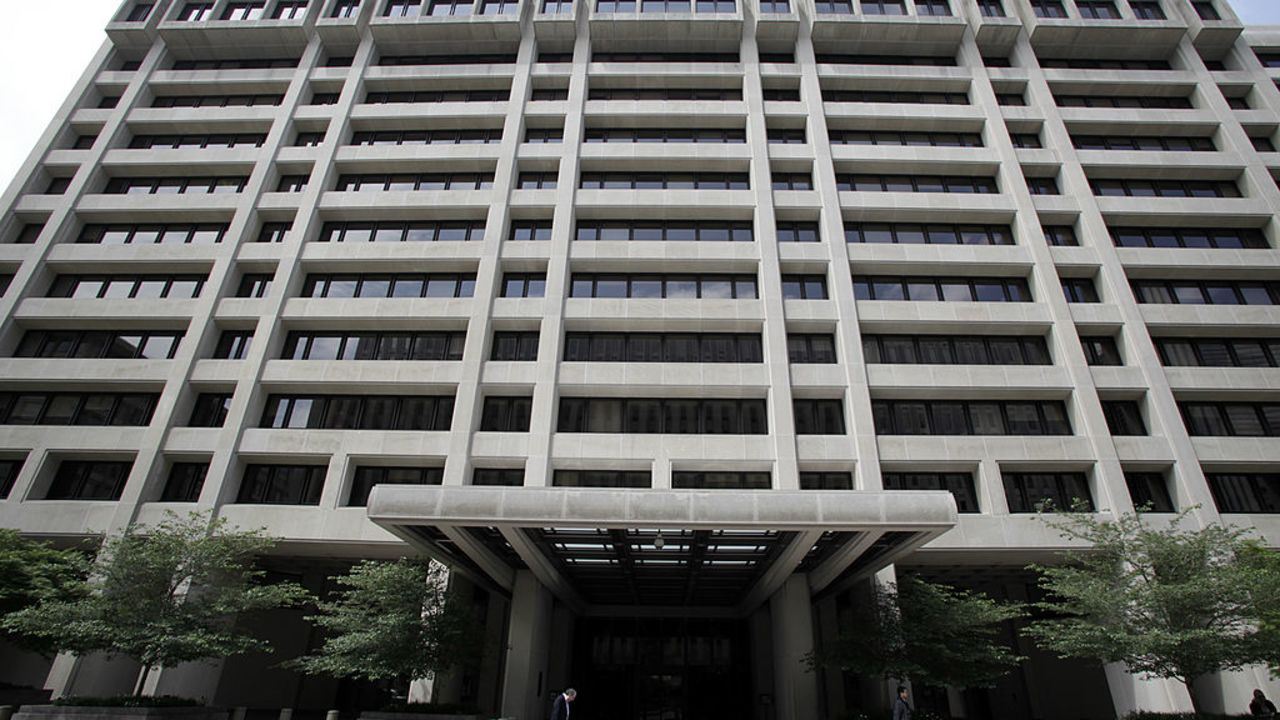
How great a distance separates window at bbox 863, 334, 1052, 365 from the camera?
90.1ft

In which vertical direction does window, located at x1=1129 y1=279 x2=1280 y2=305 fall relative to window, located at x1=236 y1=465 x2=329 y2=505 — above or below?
above

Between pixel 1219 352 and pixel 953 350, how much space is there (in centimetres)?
1127

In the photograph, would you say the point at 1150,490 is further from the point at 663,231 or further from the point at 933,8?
the point at 933,8

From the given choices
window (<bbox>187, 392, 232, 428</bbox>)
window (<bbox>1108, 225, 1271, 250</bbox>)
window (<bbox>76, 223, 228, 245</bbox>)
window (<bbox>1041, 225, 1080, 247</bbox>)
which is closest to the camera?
window (<bbox>187, 392, 232, 428</bbox>)

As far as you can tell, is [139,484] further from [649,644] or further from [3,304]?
[649,644]

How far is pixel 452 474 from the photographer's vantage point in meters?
24.3

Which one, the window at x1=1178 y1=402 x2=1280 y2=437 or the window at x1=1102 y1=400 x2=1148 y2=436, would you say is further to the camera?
the window at x1=1178 y1=402 x2=1280 y2=437

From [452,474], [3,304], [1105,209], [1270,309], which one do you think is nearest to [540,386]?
[452,474]

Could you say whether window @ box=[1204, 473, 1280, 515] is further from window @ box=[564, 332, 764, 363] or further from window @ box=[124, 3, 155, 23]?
window @ box=[124, 3, 155, 23]

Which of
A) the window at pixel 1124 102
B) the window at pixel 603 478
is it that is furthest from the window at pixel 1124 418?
the window at pixel 603 478

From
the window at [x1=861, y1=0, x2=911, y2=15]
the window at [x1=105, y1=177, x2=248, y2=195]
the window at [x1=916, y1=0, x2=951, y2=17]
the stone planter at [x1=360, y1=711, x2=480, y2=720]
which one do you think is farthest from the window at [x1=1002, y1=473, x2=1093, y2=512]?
the window at [x1=105, y1=177, x2=248, y2=195]

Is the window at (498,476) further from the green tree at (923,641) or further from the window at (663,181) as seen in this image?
the window at (663,181)

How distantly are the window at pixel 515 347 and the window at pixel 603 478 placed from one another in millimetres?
5257

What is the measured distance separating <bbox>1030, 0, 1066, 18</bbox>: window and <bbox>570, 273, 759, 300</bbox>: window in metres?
23.3
